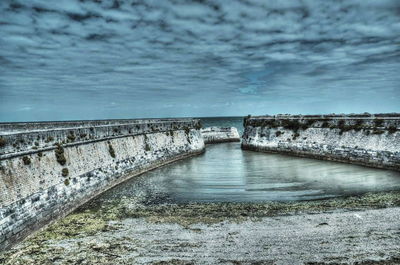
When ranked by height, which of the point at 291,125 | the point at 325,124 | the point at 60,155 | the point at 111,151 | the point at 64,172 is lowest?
the point at 64,172

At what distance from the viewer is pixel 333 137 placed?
2659 centimetres

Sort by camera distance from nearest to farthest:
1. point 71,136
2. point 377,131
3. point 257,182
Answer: point 71,136 → point 257,182 → point 377,131

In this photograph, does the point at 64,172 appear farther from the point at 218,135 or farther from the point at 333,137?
the point at 218,135

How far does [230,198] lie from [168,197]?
10.1ft

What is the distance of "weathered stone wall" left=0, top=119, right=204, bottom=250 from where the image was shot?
1052 cm

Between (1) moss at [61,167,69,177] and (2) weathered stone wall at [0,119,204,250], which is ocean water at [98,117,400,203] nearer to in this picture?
(2) weathered stone wall at [0,119,204,250]

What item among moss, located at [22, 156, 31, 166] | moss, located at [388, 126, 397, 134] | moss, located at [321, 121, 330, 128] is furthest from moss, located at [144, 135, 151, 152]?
moss, located at [388, 126, 397, 134]

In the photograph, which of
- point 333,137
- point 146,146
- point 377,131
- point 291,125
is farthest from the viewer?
point 291,125

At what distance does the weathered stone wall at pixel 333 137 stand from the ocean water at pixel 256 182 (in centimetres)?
138

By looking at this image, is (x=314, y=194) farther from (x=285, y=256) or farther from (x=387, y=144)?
(x=387, y=144)

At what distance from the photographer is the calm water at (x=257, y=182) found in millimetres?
15164

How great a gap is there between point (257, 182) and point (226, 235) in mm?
8266

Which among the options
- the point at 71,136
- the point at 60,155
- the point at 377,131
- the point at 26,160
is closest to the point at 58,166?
the point at 60,155

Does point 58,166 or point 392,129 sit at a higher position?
point 392,129
